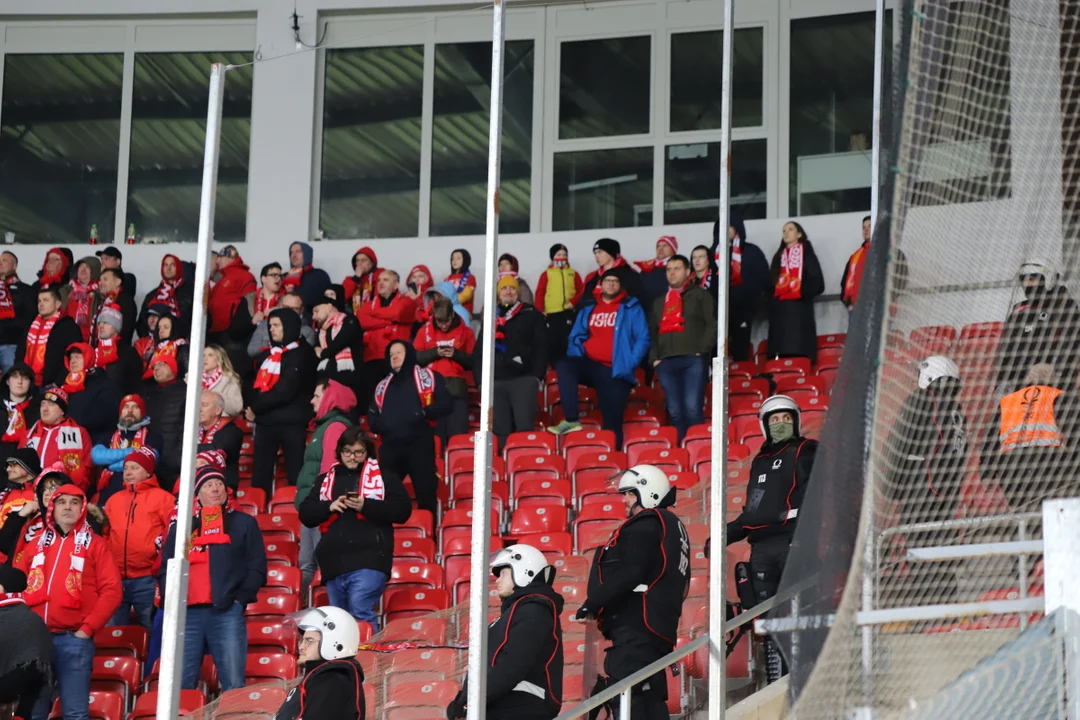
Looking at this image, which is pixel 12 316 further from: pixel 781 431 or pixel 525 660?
pixel 525 660

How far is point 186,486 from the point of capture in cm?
584

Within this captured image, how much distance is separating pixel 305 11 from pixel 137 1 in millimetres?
1880

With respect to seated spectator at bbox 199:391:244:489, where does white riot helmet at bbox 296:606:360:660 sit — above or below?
below

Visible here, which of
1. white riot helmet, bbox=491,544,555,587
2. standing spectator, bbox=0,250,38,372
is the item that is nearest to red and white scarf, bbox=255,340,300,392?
standing spectator, bbox=0,250,38,372

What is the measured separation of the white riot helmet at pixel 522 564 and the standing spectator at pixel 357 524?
2.16 metres

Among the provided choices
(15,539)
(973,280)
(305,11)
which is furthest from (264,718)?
(305,11)

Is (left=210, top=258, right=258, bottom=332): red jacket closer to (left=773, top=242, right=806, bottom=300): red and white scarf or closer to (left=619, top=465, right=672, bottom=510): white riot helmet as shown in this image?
(left=773, top=242, right=806, bottom=300): red and white scarf

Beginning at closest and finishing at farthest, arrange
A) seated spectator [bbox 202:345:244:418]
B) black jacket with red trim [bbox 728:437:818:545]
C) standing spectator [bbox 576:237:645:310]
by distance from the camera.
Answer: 1. black jacket with red trim [bbox 728:437:818:545]
2. seated spectator [bbox 202:345:244:418]
3. standing spectator [bbox 576:237:645:310]

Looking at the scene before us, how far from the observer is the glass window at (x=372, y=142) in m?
15.4

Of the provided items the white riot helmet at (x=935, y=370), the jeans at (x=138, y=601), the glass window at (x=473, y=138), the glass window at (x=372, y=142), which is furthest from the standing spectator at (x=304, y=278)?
the white riot helmet at (x=935, y=370)

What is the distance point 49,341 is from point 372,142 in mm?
4430

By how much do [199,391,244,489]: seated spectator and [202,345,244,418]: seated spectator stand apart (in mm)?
347

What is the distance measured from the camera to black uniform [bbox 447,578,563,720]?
619cm

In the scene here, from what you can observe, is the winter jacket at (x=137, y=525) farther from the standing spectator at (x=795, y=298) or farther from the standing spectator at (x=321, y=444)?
the standing spectator at (x=795, y=298)
